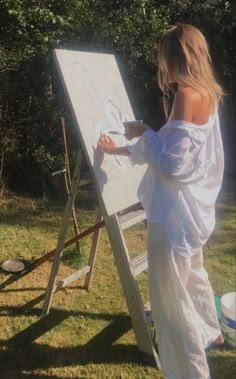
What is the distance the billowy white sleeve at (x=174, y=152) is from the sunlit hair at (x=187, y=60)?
Result: 0.21 m

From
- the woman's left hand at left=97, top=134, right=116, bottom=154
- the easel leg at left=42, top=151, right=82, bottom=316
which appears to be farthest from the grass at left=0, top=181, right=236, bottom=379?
the woman's left hand at left=97, top=134, right=116, bottom=154

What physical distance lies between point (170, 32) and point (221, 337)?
72.6 inches

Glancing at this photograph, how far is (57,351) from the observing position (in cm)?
273

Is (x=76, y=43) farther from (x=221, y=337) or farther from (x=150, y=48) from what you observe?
(x=221, y=337)

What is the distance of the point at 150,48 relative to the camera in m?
5.69

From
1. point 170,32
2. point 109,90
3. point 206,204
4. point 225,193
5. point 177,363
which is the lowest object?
point 225,193

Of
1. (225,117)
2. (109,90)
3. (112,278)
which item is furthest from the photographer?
(225,117)

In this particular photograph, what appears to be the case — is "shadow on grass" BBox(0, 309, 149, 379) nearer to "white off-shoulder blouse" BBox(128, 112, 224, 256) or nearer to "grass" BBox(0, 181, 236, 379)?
"grass" BBox(0, 181, 236, 379)

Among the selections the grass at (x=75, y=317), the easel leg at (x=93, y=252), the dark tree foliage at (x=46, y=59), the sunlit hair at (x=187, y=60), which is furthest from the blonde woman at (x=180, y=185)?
the dark tree foliage at (x=46, y=59)

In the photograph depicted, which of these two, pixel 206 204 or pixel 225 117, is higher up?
pixel 206 204

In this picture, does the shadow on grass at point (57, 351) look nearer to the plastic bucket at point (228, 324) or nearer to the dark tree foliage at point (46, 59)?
the plastic bucket at point (228, 324)

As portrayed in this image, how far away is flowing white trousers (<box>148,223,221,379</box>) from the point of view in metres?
2.13

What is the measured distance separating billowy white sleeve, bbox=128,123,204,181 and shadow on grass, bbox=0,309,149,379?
130cm

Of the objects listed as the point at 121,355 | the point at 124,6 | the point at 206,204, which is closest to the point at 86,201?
the point at 124,6
